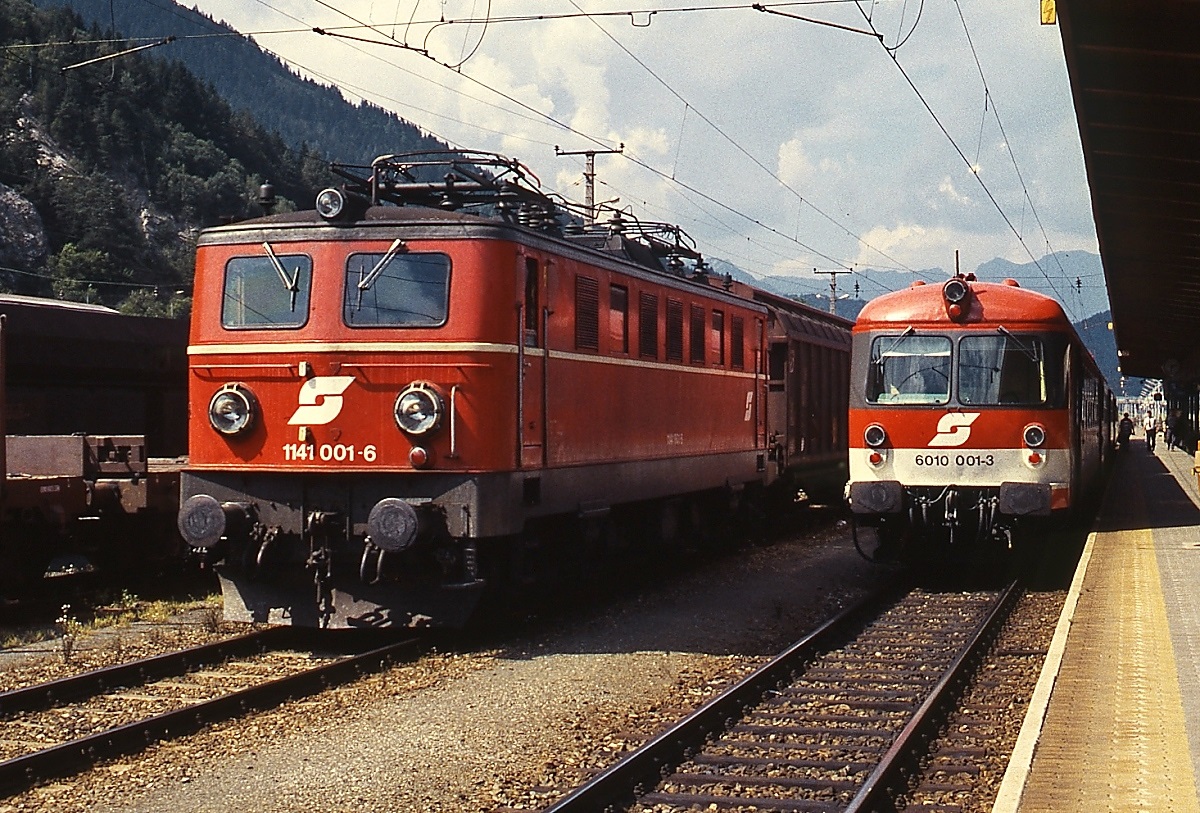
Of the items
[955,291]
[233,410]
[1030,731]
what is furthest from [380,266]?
[955,291]

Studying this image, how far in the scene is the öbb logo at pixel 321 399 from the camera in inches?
439

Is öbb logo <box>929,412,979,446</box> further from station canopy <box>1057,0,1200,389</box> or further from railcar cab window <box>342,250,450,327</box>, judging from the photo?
railcar cab window <box>342,250,450,327</box>

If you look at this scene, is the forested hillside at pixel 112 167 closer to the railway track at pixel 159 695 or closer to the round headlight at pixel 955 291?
the round headlight at pixel 955 291

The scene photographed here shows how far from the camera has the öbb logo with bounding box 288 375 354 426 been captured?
1115 centimetres

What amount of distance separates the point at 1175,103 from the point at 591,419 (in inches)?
226

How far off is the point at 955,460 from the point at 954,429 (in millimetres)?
330

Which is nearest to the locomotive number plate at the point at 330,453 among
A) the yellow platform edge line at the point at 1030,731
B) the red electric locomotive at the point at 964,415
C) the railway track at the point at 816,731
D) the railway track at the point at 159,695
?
the railway track at the point at 159,695

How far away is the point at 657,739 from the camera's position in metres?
7.96

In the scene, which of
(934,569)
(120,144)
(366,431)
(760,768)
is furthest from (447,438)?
(120,144)

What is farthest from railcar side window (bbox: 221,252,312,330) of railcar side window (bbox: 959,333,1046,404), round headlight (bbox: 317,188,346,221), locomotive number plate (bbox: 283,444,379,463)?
railcar side window (bbox: 959,333,1046,404)

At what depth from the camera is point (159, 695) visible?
31.6ft

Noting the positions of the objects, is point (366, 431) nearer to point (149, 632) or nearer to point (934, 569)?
point (149, 632)

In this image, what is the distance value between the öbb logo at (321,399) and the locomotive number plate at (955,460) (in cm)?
673

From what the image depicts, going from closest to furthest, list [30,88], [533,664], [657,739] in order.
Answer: [657,739], [533,664], [30,88]
